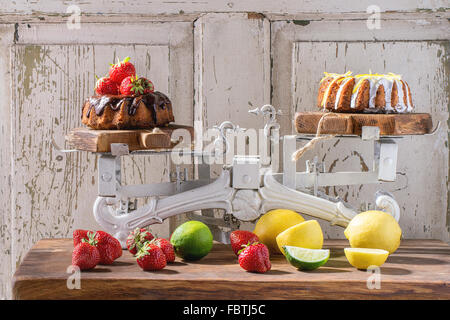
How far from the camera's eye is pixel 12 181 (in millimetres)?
2045

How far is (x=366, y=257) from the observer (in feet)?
4.83

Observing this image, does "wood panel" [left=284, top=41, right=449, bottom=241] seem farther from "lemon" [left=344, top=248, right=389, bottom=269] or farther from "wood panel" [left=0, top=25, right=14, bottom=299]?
"wood panel" [left=0, top=25, right=14, bottom=299]

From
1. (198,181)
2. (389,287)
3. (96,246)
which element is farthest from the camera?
(198,181)

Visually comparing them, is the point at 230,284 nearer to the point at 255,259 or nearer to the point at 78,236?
the point at 255,259

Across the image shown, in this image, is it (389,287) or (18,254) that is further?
(18,254)

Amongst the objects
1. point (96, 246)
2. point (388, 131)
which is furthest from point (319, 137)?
point (96, 246)

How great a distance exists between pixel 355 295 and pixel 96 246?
2.23 feet

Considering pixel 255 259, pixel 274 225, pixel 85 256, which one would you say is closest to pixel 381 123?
pixel 274 225

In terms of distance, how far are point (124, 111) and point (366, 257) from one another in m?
0.75

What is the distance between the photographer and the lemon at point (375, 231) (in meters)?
1.56

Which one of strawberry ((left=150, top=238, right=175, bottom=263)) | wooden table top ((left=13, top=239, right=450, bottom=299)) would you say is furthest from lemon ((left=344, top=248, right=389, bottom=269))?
strawberry ((left=150, top=238, right=175, bottom=263))

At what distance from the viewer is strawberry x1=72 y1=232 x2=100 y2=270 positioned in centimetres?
147

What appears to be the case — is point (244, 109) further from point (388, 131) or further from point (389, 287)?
point (389, 287)

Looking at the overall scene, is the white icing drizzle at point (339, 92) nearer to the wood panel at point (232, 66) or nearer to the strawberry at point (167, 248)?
the wood panel at point (232, 66)
